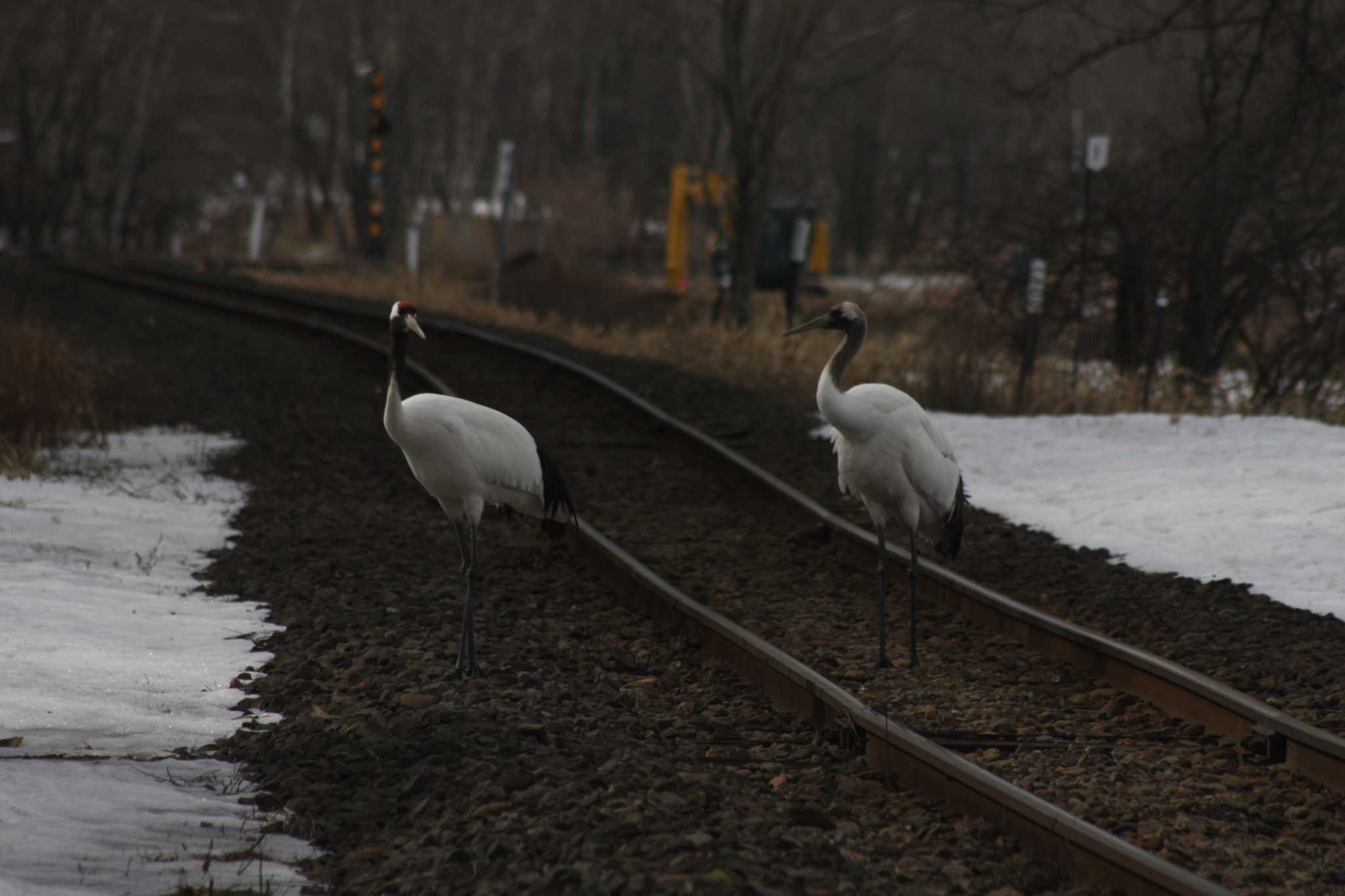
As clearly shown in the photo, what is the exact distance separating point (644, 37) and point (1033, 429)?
4360 cm

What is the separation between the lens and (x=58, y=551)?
746cm

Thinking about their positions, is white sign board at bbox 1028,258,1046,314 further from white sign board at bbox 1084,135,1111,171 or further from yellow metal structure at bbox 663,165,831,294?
yellow metal structure at bbox 663,165,831,294

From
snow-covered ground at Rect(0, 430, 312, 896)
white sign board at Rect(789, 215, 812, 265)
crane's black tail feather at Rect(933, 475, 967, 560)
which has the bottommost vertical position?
snow-covered ground at Rect(0, 430, 312, 896)

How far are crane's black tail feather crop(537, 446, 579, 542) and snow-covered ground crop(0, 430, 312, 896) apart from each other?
139cm

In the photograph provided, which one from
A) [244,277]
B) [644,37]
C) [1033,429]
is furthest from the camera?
[644,37]

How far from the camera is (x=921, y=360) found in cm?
1416

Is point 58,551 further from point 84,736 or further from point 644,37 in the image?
point 644,37

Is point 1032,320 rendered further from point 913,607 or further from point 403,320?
point 403,320

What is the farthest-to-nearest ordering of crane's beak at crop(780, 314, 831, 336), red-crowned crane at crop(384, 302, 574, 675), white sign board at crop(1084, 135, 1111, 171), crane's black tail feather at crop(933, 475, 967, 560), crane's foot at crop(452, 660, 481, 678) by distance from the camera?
white sign board at crop(1084, 135, 1111, 171) → crane's black tail feather at crop(933, 475, 967, 560) → crane's beak at crop(780, 314, 831, 336) → red-crowned crane at crop(384, 302, 574, 675) → crane's foot at crop(452, 660, 481, 678)

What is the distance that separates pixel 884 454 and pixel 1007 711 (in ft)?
4.52

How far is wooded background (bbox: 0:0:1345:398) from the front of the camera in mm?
14797

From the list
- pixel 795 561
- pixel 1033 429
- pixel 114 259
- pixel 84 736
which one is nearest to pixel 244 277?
pixel 114 259

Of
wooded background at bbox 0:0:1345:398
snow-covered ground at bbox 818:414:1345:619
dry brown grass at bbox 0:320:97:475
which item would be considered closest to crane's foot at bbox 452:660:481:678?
snow-covered ground at bbox 818:414:1345:619

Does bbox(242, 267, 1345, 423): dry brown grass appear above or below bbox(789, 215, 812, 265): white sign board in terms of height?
below
